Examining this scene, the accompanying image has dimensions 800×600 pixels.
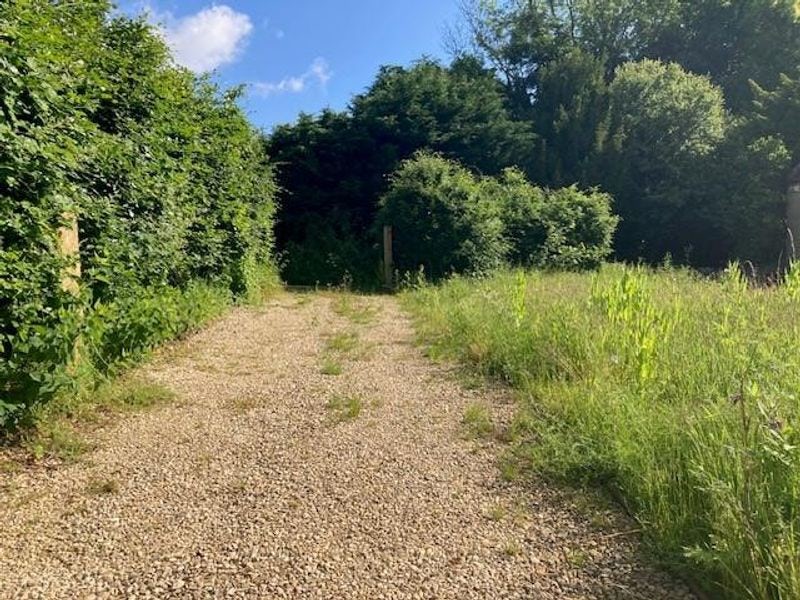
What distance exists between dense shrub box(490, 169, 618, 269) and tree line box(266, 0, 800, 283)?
3.33 metres

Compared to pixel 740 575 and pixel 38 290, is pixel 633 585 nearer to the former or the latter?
pixel 740 575

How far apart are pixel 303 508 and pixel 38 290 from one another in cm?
190

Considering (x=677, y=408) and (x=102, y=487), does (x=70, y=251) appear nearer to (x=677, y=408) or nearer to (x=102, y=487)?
(x=102, y=487)

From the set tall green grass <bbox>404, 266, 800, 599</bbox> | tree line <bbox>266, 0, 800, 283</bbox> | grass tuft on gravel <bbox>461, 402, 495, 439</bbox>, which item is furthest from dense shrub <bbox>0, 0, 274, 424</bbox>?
tree line <bbox>266, 0, 800, 283</bbox>

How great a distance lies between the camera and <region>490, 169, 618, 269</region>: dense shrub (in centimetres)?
1317

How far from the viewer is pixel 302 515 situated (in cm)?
271

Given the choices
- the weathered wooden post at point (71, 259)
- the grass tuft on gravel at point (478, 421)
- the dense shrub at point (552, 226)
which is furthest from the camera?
the dense shrub at point (552, 226)

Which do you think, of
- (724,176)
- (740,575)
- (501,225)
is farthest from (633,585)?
(724,176)

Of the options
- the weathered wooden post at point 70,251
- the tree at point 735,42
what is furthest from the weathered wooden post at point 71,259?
the tree at point 735,42

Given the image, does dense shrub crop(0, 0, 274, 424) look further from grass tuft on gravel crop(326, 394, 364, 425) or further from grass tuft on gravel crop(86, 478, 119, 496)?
grass tuft on gravel crop(326, 394, 364, 425)

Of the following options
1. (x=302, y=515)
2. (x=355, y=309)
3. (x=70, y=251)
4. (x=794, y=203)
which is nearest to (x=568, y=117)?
(x=794, y=203)

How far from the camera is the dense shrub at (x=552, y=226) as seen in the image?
13.2 metres

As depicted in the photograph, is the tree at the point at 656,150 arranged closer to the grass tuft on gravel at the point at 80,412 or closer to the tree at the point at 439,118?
the tree at the point at 439,118

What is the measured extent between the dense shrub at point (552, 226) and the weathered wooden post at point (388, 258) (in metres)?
2.73
